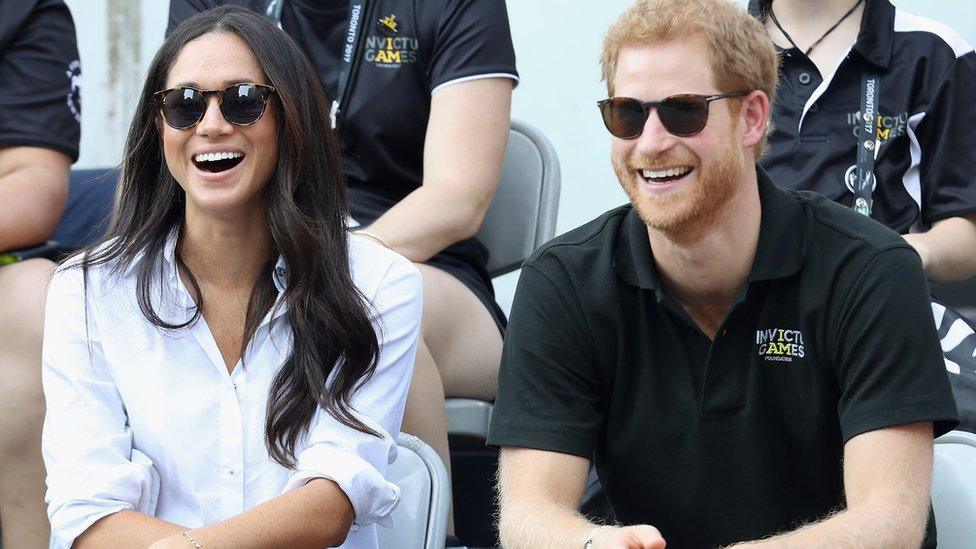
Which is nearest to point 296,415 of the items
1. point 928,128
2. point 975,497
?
point 975,497

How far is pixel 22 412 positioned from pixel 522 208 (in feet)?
4.34

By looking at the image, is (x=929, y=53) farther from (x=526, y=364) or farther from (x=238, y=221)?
(x=238, y=221)

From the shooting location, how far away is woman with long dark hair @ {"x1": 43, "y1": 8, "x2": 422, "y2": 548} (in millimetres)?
2123

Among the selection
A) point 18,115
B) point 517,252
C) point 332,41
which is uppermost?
point 332,41

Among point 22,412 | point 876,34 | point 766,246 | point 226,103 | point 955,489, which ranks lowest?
point 22,412

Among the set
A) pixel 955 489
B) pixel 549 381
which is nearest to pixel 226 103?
pixel 549 381

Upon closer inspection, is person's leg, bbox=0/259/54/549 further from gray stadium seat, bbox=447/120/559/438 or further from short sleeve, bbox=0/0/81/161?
gray stadium seat, bbox=447/120/559/438

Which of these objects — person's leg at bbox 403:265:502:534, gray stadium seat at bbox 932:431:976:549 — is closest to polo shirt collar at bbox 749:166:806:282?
gray stadium seat at bbox 932:431:976:549

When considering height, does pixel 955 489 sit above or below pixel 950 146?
below

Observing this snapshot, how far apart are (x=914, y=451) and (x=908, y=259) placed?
0.31 metres

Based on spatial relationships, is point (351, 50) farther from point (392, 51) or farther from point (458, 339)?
point (458, 339)

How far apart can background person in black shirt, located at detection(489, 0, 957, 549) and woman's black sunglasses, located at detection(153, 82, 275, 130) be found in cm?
55

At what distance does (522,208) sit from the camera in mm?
3369

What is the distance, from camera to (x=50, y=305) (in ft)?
7.55
